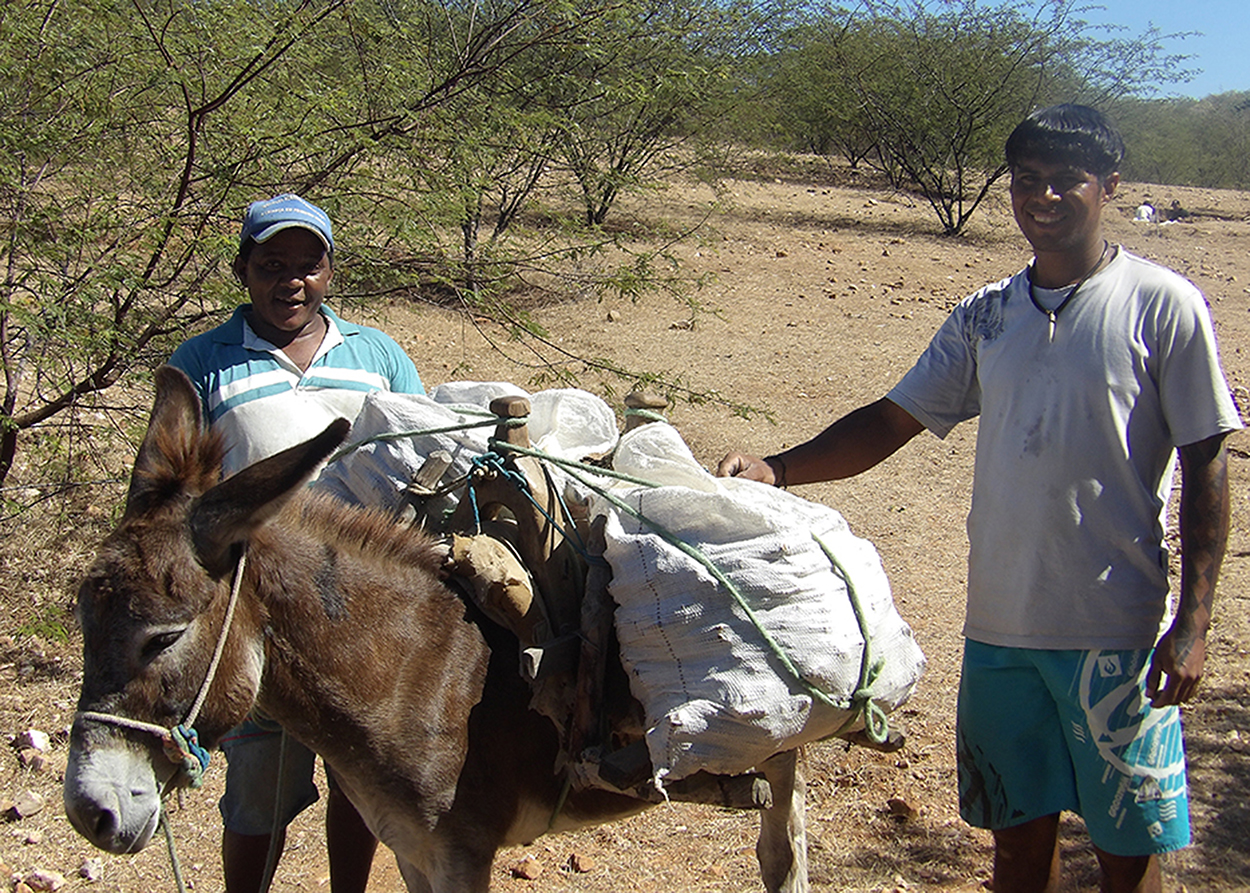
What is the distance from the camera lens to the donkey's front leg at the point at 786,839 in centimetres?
316

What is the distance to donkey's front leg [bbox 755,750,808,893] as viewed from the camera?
3162 mm

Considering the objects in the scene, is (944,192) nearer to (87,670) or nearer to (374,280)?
(374,280)

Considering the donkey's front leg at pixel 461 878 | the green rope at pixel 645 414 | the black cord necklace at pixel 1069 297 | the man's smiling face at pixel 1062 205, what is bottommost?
the donkey's front leg at pixel 461 878

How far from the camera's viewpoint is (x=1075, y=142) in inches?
101

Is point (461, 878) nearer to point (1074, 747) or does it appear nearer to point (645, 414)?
point (645, 414)

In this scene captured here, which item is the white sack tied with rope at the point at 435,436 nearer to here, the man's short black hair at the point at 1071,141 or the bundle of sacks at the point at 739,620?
the bundle of sacks at the point at 739,620

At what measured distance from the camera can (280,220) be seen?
9.51 ft

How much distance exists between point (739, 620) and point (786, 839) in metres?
1.14

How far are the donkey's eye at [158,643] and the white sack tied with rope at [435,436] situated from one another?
71cm

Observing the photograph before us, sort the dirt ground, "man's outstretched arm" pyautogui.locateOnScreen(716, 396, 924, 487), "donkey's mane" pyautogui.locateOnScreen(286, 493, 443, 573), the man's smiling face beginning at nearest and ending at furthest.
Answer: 1. "donkey's mane" pyautogui.locateOnScreen(286, 493, 443, 573)
2. the man's smiling face
3. "man's outstretched arm" pyautogui.locateOnScreen(716, 396, 924, 487)
4. the dirt ground

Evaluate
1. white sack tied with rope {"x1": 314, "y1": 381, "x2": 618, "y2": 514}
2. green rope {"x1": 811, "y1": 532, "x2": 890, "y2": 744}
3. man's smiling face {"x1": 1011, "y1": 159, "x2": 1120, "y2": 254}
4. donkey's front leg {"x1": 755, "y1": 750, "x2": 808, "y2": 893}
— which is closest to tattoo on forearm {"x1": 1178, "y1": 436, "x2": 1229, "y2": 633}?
man's smiling face {"x1": 1011, "y1": 159, "x2": 1120, "y2": 254}

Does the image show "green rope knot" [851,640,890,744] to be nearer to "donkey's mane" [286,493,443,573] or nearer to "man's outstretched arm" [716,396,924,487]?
"man's outstretched arm" [716,396,924,487]

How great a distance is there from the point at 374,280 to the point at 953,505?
14.5 feet

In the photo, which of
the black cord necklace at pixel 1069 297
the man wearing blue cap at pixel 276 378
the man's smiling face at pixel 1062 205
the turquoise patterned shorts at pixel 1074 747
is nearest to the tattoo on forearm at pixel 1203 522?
the turquoise patterned shorts at pixel 1074 747
